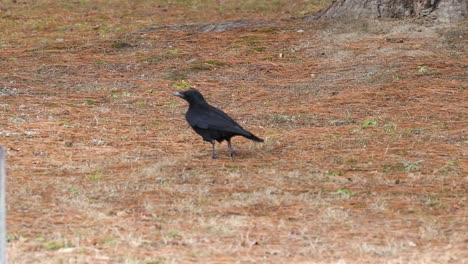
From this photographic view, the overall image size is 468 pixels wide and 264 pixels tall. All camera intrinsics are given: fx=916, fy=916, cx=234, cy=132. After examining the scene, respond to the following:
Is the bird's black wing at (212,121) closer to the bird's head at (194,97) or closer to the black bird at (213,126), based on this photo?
the black bird at (213,126)

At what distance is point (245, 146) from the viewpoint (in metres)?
7.89

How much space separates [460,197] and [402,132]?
6.59 feet

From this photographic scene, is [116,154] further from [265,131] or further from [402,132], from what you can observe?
[402,132]

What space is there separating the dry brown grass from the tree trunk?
287 mm

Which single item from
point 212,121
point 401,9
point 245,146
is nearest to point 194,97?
point 212,121

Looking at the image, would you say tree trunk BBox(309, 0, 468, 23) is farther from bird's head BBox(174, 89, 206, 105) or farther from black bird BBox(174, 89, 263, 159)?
black bird BBox(174, 89, 263, 159)

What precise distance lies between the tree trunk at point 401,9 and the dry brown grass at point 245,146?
287 millimetres

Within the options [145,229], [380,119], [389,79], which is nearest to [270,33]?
[389,79]

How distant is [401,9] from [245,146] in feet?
18.9

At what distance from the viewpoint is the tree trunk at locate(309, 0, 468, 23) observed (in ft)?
41.2

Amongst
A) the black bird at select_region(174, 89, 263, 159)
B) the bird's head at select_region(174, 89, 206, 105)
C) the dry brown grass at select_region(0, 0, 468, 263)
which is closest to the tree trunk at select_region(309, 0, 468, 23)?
the dry brown grass at select_region(0, 0, 468, 263)

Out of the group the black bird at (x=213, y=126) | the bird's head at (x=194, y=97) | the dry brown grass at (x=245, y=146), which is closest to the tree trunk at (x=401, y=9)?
the dry brown grass at (x=245, y=146)

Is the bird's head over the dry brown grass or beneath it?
over

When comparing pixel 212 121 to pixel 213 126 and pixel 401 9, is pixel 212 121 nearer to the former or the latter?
pixel 213 126
